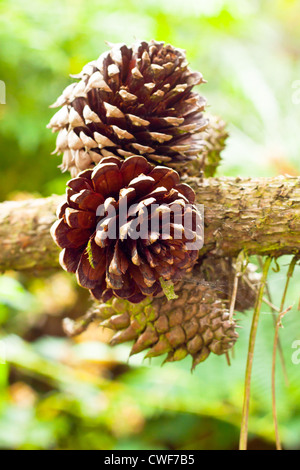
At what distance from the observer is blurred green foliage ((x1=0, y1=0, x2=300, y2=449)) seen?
1.26 m

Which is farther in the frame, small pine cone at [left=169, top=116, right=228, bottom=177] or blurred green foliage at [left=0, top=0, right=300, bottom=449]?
blurred green foliage at [left=0, top=0, right=300, bottom=449]

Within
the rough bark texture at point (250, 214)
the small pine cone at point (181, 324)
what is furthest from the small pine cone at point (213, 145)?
the small pine cone at point (181, 324)

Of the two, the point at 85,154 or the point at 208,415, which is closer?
the point at 85,154

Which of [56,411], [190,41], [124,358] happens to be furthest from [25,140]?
[56,411]

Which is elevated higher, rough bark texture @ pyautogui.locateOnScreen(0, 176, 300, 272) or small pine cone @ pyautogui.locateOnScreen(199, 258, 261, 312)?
rough bark texture @ pyautogui.locateOnScreen(0, 176, 300, 272)

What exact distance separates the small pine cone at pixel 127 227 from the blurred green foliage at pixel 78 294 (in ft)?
2.21

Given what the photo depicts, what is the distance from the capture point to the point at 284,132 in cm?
156

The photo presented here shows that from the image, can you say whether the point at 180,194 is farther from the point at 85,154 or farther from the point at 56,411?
the point at 56,411

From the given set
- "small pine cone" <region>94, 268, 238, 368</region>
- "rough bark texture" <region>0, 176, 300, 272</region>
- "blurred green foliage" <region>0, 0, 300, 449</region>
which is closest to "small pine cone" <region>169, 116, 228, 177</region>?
"rough bark texture" <region>0, 176, 300, 272</region>

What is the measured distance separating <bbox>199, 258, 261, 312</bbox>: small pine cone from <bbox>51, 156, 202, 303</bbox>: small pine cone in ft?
0.38

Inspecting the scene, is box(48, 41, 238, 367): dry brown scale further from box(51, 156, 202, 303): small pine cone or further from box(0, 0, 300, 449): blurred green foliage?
box(0, 0, 300, 449): blurred green foliage

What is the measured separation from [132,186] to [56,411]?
1.19m

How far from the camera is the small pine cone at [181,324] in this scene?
1.71 feet

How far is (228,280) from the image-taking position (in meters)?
0.60
